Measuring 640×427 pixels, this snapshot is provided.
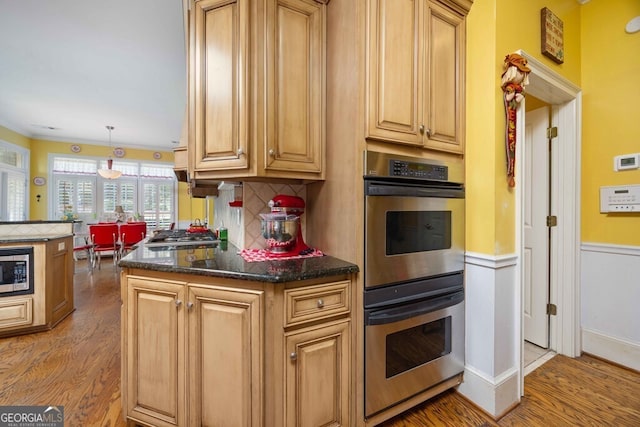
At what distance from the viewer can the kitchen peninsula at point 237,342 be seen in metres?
1.20

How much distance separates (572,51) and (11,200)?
8747 millimetres

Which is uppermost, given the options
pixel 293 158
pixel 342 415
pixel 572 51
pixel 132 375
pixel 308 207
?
pixel 572 51

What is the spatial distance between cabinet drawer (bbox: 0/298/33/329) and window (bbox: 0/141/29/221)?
4.03m

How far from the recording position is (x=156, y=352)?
1381 mm

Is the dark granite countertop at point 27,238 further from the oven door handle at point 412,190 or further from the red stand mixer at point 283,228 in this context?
the oven door handle at point 412,190

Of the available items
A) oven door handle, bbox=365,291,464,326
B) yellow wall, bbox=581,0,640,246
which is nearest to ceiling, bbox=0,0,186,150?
oven door handle, bbox=365,291,464,326

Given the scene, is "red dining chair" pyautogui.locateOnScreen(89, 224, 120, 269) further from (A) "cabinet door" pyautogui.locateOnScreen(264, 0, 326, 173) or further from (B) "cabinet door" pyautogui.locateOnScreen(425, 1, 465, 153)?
(B) "cabinet door" pyautogui.locateOnScreen(425, 1, 465, 153)

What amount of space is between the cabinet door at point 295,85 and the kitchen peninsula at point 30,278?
2.79m

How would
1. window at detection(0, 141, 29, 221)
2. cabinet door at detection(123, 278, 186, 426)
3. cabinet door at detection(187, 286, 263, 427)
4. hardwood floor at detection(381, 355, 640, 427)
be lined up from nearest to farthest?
cabinet door at detection(187, 286, 263, 427), cabinet door at detection(123, 278, 186, 426), hardwood floor at detection(381, 355, 640, 427), window at detection(0, 141, 29, 221)

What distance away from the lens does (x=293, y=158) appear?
4.93 ft

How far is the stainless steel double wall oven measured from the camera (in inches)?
55.0

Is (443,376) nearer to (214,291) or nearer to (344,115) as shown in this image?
(214,291)

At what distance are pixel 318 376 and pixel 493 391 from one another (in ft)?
3.50

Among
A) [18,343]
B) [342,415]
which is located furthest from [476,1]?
[18,343]
